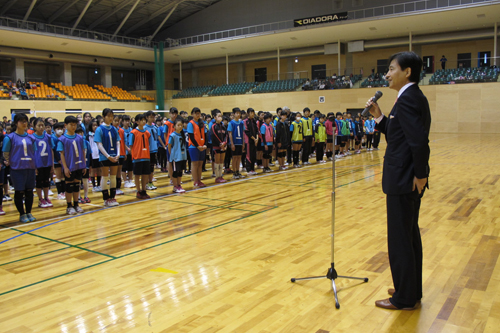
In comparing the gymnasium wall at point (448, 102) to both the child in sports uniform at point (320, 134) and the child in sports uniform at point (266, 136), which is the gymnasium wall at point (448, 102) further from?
the child in sports uniform at point (266, 136)

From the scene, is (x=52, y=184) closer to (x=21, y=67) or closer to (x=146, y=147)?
(x=146, y=147)

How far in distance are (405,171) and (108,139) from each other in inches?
215

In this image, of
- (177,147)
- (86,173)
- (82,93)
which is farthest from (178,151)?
(82,93)

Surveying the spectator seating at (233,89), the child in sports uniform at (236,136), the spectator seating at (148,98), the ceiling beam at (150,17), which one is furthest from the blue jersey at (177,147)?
the spectator seating at (148,98)

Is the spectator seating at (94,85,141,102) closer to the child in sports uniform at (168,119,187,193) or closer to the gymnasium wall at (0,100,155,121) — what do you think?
the gymnasium wall at (0,100,155,121)

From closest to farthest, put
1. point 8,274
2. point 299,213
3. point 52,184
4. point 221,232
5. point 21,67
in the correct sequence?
1. point 8,274
2. point 221,232
3. point 299,213
4. point 52,184
5. point 21,67

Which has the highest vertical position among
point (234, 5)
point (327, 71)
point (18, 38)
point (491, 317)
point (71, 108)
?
point (234, 5)

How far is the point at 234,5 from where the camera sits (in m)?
30.3

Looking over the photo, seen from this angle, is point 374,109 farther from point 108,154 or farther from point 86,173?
point 86,173

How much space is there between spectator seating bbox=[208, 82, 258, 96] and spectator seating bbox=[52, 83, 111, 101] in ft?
26.5

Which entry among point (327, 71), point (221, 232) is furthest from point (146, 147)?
point (327, 71)

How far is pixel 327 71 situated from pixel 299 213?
24287mm

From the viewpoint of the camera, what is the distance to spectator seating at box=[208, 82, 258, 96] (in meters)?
29.0

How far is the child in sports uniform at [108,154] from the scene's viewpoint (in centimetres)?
659
